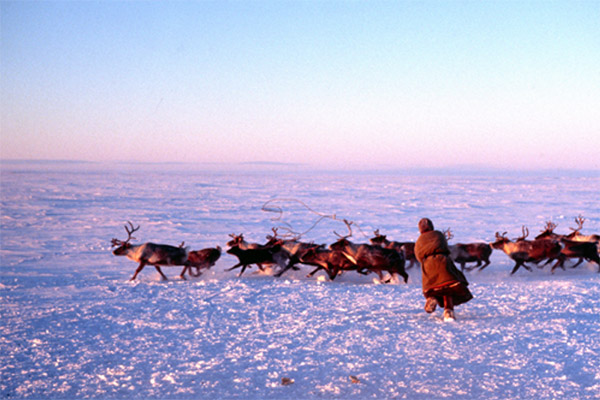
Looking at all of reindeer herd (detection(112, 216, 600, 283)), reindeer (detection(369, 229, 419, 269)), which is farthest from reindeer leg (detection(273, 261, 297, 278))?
reindeer (detection(369, 229, 419, 269))

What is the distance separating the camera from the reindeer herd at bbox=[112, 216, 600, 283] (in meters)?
9.38

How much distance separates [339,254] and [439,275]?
3334 millimetres

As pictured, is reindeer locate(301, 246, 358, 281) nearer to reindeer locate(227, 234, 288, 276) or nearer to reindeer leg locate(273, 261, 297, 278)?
reindeer leg locate(273, 261, 297, 278)

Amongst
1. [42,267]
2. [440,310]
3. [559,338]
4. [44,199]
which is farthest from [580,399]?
[44,199]

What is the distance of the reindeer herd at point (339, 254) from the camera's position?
9383 mm

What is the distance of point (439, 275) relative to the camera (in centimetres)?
639

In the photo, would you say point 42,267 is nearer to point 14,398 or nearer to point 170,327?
point 170,327

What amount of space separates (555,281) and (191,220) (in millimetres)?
15001

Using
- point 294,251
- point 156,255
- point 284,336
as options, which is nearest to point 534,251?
point 294,251

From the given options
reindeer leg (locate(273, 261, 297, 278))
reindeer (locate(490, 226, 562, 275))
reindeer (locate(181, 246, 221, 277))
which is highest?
reindeer (locate(490, 226, 562, 275))

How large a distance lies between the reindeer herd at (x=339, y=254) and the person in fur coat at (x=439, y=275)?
2.74 m

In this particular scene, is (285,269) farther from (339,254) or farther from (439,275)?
(439,275)

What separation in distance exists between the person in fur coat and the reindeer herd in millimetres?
2740

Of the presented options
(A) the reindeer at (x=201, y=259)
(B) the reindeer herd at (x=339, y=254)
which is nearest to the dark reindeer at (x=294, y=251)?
(B) the reindeer herd at (x=339, y=254)
